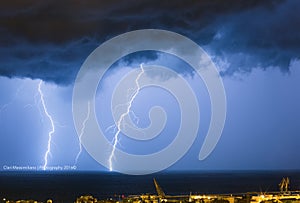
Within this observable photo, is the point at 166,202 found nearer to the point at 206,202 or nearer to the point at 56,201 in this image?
the point at 206,202

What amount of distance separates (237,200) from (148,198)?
50.1ft

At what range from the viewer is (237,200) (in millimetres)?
67938

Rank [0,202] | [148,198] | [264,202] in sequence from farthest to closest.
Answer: [0,202]
[148,198]
[264,202]

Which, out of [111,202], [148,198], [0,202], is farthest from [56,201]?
[111,202]

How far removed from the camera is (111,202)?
66062 millimetres

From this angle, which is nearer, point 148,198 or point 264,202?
point 264,202

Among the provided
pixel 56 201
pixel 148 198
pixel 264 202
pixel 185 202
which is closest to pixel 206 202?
pixel 185 202

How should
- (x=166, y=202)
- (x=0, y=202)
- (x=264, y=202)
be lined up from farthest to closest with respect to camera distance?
(x=0, y=202) < (x=166, y=202) < (x=264, y=202)

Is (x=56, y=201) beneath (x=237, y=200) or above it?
above

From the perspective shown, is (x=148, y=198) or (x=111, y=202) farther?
(x=148, y=198)

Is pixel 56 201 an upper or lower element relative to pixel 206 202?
upper

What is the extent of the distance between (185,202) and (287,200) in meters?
14.4

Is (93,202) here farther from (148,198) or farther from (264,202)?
(264,202)

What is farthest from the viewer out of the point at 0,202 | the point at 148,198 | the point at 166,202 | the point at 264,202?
the point at 0,202
